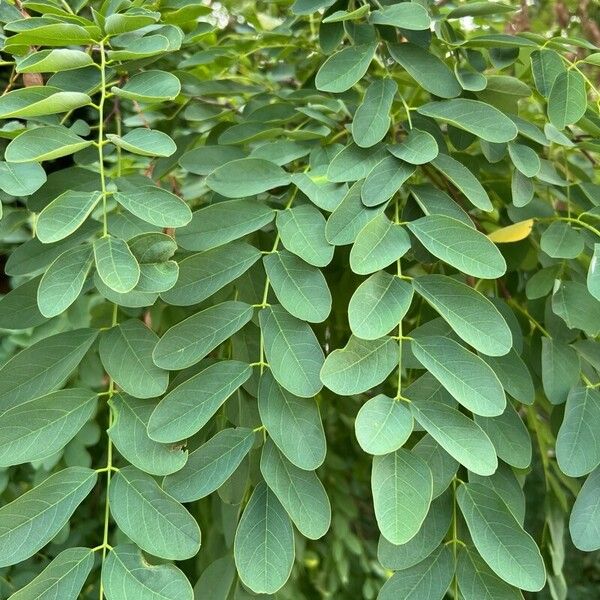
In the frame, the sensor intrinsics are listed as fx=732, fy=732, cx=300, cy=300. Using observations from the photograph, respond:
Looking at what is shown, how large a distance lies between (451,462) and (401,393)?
0.17ft

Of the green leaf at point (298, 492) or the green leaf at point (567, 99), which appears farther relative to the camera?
the green leaf at point (567, 99)

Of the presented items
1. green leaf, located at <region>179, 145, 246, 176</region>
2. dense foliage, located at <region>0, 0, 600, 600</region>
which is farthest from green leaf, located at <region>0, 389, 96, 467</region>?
green leaf, located at <region>179, 145, 246, 176</region>

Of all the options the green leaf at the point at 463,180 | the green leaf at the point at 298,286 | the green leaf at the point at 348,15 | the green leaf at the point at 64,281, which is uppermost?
the green leaf at the point at 348,15

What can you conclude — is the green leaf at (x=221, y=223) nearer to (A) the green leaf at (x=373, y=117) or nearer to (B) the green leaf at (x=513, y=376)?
(A) the green leaf at (x=373, y=117)

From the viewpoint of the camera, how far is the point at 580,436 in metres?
0.47

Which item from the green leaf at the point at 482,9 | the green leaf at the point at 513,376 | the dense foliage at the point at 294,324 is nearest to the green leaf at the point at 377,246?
the dense foliage at the point at 294,324

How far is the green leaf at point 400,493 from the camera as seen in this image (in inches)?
15.7

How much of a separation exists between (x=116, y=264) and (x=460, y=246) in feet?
0.70

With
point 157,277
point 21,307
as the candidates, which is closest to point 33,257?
point 21,307

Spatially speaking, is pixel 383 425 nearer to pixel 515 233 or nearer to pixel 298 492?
pixel 298 492

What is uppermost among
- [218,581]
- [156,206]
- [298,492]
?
[156,206]

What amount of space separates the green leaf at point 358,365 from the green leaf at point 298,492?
0.21 ft

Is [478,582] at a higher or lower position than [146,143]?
lower

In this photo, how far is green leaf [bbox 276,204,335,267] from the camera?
470mm
